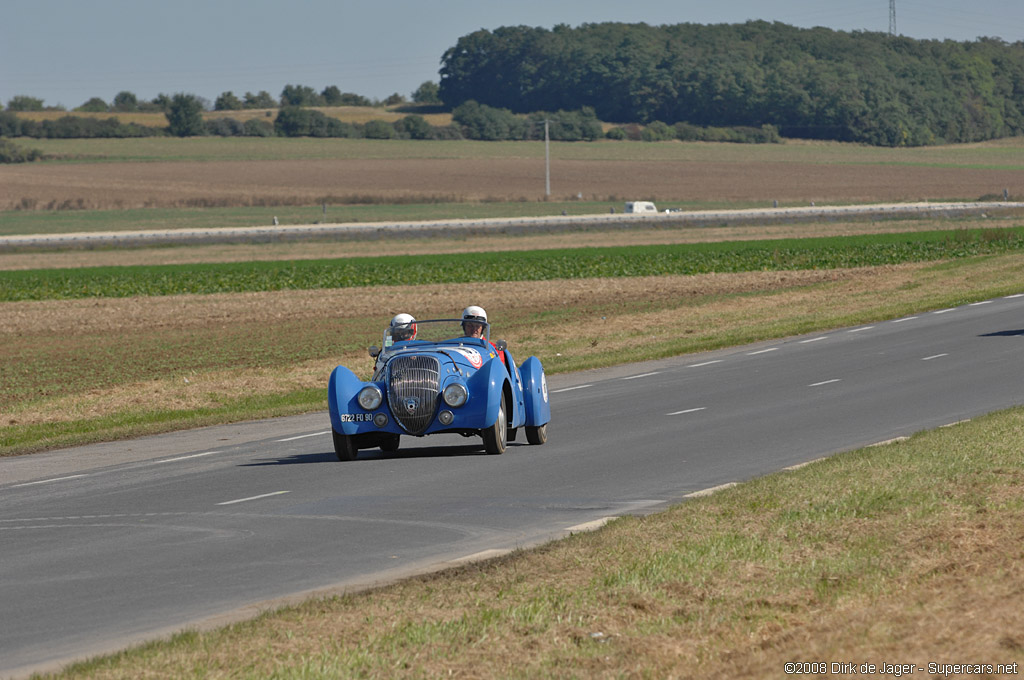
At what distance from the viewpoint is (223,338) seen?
3603cm

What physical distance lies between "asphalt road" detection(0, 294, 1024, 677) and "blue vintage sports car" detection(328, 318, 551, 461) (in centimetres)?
36

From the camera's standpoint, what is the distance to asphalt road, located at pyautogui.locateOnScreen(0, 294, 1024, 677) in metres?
9.26

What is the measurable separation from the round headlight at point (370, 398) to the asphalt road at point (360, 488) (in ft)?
2.17

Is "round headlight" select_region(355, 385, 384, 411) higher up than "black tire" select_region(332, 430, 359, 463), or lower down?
higher up

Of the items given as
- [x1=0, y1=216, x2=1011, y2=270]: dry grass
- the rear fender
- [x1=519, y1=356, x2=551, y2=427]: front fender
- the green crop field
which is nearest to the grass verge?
the rear fender

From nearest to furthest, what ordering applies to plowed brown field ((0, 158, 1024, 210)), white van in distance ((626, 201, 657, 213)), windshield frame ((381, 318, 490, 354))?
windshield frame ((381, 318, 490, 354)) < white van in distance ((626, 201, 657, 213)) < plowed brown field ((0, 158, 1024, 210))

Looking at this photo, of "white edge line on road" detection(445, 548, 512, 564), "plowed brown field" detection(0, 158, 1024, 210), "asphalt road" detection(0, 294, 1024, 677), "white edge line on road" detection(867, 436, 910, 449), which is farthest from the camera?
"plowed brown field" detection(0, 158, 1024, 210)

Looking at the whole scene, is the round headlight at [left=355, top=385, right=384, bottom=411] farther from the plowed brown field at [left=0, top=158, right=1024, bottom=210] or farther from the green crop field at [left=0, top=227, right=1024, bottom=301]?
the plowed brown field at [left=0, top=158, right=1024, bottom=210]

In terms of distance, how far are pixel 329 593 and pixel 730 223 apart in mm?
82511

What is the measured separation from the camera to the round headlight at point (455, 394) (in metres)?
15.2

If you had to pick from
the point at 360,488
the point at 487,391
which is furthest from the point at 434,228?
the point at 360,488

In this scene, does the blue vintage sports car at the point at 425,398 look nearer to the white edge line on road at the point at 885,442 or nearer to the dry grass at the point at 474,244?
the white edge line on road at the point at 885,442

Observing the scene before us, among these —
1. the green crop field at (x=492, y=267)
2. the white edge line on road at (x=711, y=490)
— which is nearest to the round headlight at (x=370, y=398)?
the white edge line on road at (x=711, y=490)

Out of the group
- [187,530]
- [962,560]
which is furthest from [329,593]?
[962,560]
